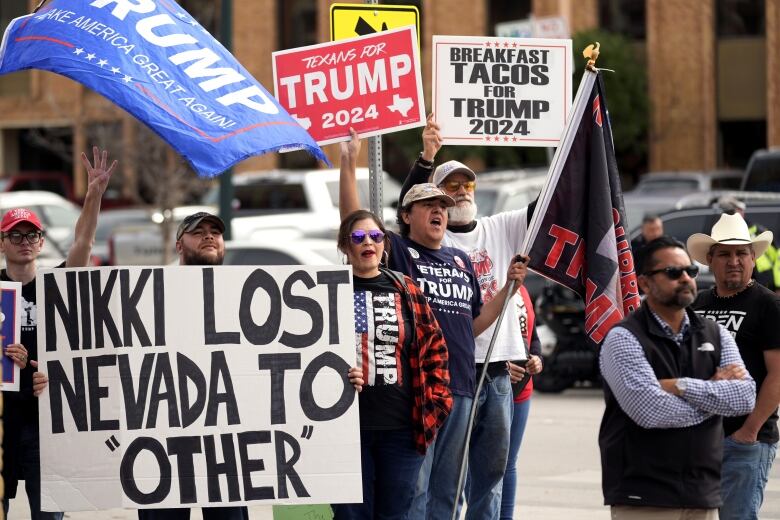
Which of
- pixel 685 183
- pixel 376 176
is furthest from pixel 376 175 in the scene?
pixel 685 183

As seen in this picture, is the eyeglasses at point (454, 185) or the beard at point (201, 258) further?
the eyeglasses at point (454, 185)

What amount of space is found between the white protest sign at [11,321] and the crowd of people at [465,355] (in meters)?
0.07

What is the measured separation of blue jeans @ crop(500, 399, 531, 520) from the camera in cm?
805

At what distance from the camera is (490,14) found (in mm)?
40938

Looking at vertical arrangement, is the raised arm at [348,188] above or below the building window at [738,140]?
below

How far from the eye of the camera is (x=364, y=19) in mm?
8109

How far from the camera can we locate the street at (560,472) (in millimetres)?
9500

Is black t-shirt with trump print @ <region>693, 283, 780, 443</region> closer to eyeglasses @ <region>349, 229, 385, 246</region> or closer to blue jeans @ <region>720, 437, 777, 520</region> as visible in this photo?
blue jeans @ <region>720, 437, 777, 520</region>

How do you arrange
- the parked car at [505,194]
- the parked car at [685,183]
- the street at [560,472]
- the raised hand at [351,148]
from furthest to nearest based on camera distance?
the parked car at [685,183] < the parked car at [505,194] < the street at [560,472] < the raised hand at [351,148]

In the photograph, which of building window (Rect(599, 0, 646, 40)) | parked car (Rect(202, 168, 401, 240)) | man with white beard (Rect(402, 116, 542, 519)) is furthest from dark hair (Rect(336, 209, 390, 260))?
building window (Rect(599, 0, 646, 40))

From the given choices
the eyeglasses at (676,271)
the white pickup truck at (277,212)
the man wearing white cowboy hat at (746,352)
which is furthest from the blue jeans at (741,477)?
the white pickup truck at (277,212)

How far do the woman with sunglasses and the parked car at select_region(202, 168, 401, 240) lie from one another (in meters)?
13.4

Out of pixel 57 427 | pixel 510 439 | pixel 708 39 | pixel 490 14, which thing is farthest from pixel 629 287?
pixel 490 14

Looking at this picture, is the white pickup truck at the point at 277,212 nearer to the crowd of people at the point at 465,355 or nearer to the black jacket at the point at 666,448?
the crowd of people at the point at 465,355
